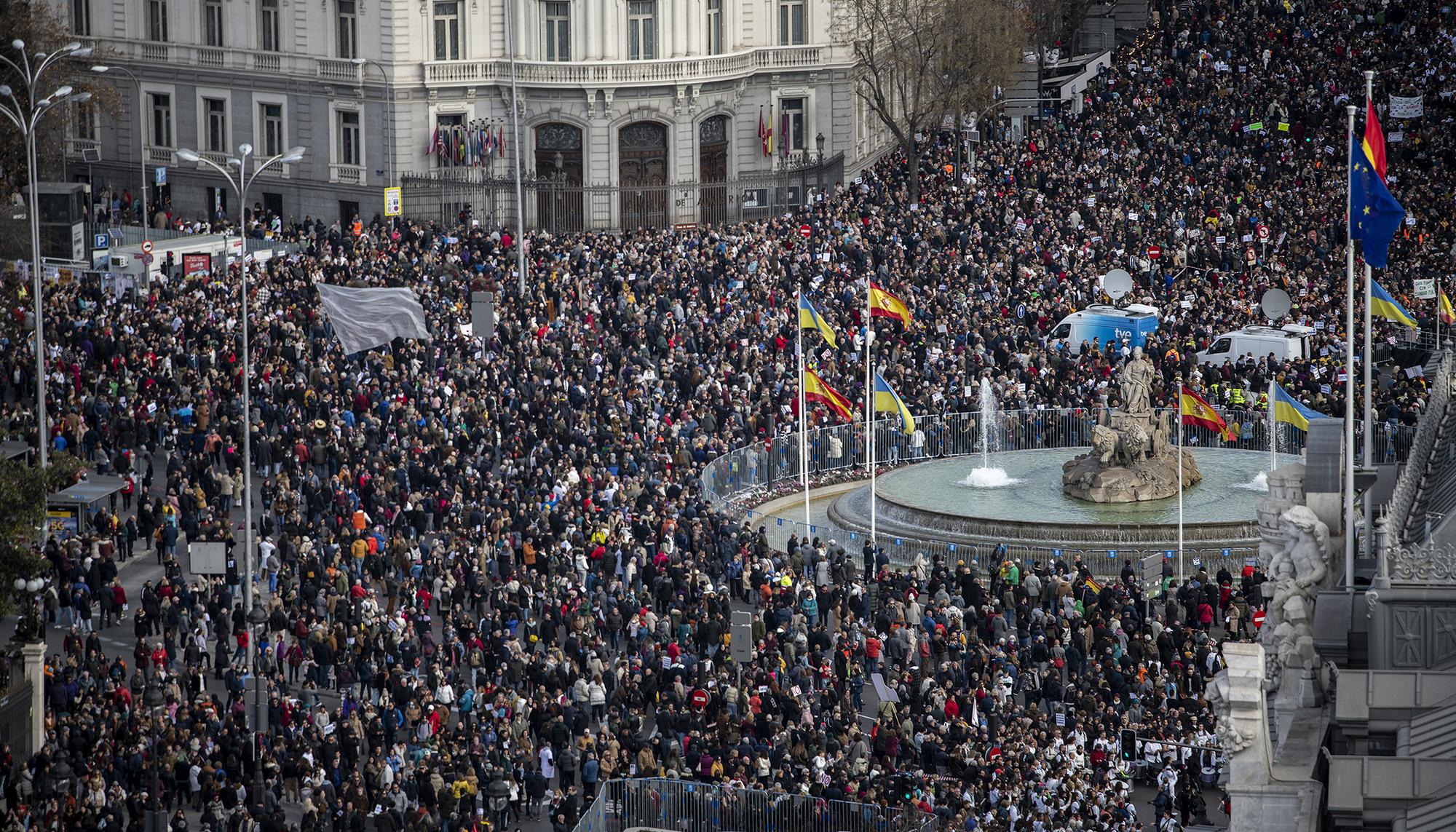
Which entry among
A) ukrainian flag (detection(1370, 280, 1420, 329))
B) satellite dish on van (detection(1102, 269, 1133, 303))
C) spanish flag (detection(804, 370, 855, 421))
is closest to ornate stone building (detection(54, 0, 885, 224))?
satellite dish on van (detection(1102, 269, 1133, 303))

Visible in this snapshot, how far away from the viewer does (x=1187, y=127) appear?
67.2 m

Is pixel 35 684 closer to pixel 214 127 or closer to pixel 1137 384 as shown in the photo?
pixel 1137 384

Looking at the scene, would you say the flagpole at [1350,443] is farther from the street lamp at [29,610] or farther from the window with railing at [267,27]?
the window with railing at [267,27]

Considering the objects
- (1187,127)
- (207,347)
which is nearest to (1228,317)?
(1187,127)

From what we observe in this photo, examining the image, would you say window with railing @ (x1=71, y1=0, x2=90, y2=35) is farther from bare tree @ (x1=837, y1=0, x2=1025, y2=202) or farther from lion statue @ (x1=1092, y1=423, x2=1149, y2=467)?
lion statue @ (x1=1092, y1=423, x2=1149, y2=467)

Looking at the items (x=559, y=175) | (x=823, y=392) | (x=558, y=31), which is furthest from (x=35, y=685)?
(x=558, y=31)

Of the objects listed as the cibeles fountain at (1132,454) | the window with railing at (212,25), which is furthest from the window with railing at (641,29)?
the cibeles fountain at (1132,454)

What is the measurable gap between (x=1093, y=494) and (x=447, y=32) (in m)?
33.1

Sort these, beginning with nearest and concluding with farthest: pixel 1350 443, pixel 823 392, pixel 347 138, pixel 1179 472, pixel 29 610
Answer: pixel 1350 443 → pixel 29 610 → pixel 1179 472 → pixel 823 392 → pixel 347 138

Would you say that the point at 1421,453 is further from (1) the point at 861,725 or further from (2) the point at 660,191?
(2) the point at 660,191

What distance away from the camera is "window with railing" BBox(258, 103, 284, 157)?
7725 cm

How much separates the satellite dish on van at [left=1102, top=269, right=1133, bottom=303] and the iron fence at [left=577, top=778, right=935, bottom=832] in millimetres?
29215

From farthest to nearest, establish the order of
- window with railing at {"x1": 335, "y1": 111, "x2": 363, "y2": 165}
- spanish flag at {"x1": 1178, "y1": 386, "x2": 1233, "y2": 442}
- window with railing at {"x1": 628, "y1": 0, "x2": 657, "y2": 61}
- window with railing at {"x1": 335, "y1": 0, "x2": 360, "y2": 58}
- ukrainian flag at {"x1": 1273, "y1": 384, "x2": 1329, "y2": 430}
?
1. window with railing at {"x1": 335, "y1": 111, "x2": 363, "y2": 165}
2. window with railing at {"x1": 628, "y1": 0, "x2": 657, "y2": 61}
3. window with railing at {"x1": 335, "y1": 0, "x2": 360, "y2": 58}
4. spanish flag at {"x1": 1178, "y1": 386, "x2": 1233, "y2": 442}
5. ukrainian flag at {"x1": 1273, "y1": 384, "x2": 1329, "y2": 430}

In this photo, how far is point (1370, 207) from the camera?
29828mm
